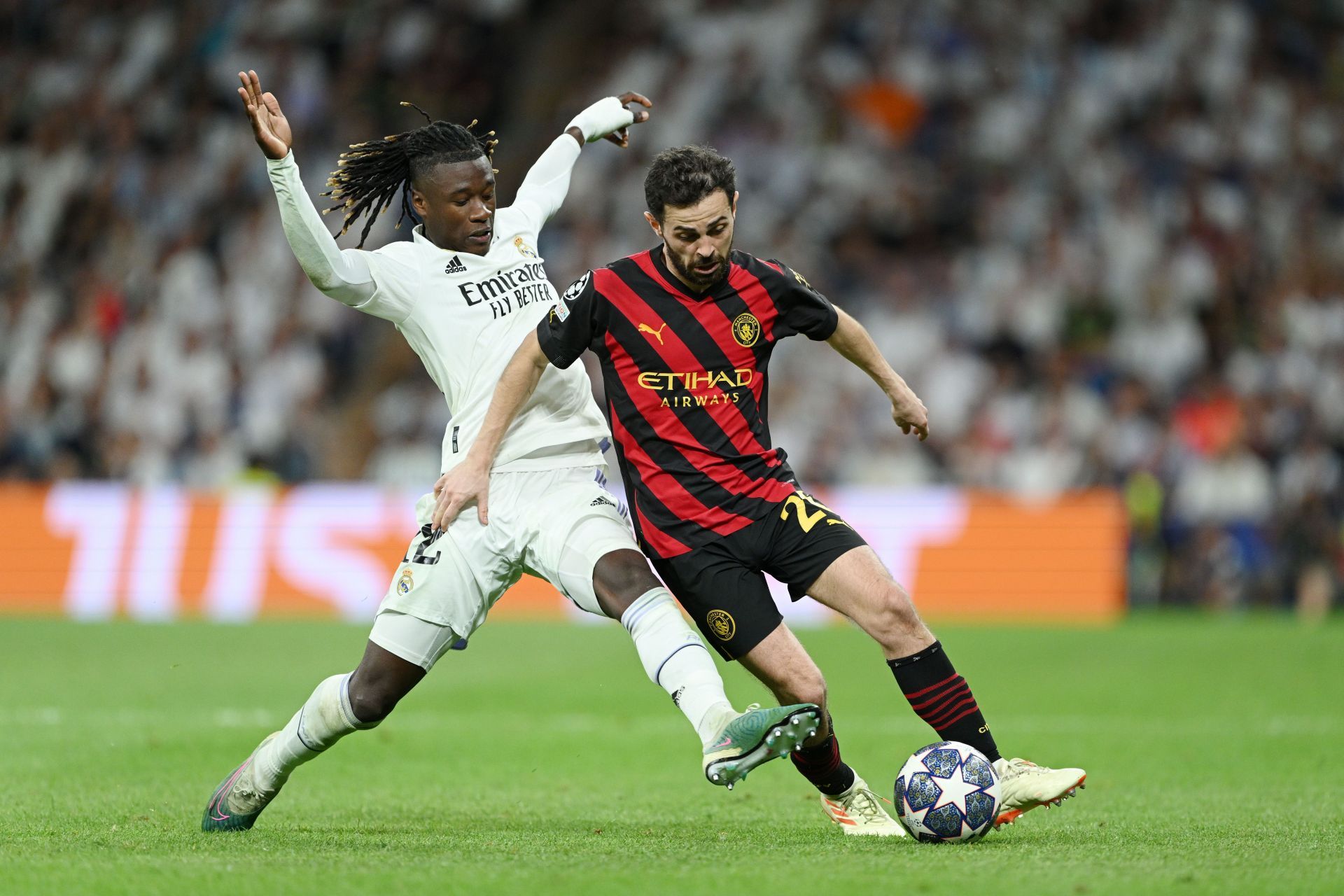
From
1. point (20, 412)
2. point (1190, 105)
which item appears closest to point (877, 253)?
point (1190, 105)

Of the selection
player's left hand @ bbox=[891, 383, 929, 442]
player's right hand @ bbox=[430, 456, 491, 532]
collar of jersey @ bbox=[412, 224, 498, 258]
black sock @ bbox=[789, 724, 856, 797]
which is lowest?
black sock @ bbox=[789, 724, 856, 797]

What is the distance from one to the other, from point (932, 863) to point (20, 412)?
16.5m

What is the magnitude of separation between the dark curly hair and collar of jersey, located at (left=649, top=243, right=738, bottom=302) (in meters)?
0.23

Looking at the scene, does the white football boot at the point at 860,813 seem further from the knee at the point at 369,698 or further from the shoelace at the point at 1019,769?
the knee at the point at 369,698

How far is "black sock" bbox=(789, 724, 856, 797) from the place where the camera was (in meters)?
5.59

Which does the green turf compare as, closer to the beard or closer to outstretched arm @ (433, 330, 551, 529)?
outstretched arm @ (433, 330, 551, 529)

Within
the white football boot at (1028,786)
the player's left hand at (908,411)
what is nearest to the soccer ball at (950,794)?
the white football boot at (1028,786)

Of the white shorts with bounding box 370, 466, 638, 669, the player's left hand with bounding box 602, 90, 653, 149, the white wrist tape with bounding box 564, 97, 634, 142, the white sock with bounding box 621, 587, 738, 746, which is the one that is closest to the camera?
the white sock with bounding box 621, 587, 738, 746

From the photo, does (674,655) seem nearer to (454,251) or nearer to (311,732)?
(311,732)

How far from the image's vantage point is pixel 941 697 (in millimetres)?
5383

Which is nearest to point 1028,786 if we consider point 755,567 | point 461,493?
point 755,567

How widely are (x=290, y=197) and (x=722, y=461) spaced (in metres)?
1.67

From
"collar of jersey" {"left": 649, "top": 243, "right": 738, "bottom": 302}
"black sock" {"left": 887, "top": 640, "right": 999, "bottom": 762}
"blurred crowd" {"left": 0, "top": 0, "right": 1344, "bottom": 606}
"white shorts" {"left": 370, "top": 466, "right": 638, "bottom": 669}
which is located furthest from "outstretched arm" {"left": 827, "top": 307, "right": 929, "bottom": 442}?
"blurred crowd" {"left": 0, "top": 0, "right": 1344, "bottom": 606}

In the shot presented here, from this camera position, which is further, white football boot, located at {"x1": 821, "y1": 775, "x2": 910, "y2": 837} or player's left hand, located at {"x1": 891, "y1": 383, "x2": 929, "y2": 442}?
player's left hand, located at {"x1": 891, "y1": 383, "x2": 929, "y2": 442}
